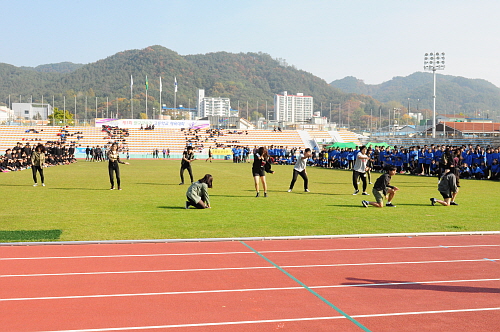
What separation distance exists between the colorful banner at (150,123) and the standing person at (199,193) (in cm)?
6931

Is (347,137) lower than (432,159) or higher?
higher

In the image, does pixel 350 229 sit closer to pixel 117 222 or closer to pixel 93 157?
pixel 117 222

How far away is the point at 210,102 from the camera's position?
197 metres

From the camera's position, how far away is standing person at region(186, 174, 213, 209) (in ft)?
45.8

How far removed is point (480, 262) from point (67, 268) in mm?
6233

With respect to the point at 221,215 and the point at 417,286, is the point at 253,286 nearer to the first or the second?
the point at 417,286

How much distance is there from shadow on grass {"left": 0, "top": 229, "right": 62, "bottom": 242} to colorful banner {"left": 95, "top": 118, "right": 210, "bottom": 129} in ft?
238

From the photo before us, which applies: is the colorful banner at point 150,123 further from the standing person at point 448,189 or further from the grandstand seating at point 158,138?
the standing person at point 448,189

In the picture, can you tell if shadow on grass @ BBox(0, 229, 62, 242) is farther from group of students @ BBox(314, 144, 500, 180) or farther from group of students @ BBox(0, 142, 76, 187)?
group of students @ BBox(314, 144, 500, 180)

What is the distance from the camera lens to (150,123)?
8200 centimetres

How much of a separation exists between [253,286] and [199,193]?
778 centimetres

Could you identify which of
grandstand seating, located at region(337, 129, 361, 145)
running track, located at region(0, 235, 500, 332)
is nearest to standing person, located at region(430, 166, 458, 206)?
running track, located at region(0, 235, 500, 332)

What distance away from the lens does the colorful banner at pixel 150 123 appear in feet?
267

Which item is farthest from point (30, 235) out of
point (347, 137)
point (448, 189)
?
point (347, 137)
